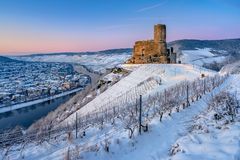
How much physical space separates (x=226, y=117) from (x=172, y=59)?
1944 inches

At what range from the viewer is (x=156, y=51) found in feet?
187

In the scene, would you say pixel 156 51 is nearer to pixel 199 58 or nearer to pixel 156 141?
pixel 156 141

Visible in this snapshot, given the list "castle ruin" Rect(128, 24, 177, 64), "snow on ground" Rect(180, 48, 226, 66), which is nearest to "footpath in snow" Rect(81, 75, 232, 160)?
"castle ruin" Rect(128, 24, 177, 64)

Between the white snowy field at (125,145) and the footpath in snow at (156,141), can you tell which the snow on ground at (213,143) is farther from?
the footpath in snow at (156,141)

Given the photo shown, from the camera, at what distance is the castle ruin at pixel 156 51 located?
56.1 m

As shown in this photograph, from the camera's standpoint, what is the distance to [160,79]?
3625 cm

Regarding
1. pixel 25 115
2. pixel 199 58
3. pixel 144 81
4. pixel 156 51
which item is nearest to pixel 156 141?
pixel 144 81

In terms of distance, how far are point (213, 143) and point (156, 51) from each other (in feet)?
163

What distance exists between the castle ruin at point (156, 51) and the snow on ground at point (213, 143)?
152 ft

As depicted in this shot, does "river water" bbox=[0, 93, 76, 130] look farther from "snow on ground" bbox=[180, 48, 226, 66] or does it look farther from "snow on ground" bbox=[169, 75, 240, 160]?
"snow on ground" bbox=[180, 48, 226, 66]

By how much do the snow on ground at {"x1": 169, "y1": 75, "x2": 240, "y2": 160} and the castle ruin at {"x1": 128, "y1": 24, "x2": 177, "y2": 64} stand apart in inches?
1822

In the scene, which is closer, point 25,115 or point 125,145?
point 125,145

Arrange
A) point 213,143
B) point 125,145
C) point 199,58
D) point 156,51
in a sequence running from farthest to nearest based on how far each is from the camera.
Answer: point 199,58
point 156,51
point 125,145
point 213,143

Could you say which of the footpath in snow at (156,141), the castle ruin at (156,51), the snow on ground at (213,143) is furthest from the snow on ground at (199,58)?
the snow on ground at (213,143)
